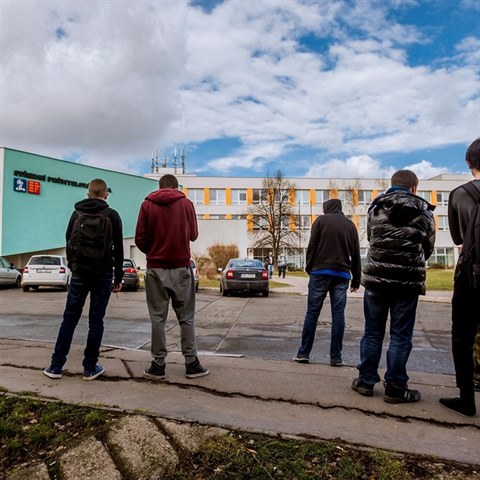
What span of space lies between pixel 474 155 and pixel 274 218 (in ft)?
163

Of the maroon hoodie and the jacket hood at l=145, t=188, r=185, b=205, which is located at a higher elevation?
the jacket hood at l=145, t=188, r=185, b=205

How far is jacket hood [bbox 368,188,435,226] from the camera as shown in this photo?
386 centimetres

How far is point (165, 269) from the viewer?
440cm

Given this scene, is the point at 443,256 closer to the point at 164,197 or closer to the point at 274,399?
the point at 164,197

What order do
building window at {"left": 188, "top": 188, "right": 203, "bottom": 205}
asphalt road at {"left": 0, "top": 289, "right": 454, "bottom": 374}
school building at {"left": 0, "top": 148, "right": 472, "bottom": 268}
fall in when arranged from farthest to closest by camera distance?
building window at {"left": 188, "top": 188, "right": 203, "bottom": 205} < school building at {"left": 0, "top": 148, "right": 472, "bottom": 268} < asphalt road at {"left": 0, "top": 289, "right": 454, "bottom": 374}

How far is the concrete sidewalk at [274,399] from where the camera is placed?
3.06 metres

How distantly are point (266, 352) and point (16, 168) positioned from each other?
1217 inches

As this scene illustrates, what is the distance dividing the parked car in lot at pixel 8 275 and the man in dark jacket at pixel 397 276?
66.8ft

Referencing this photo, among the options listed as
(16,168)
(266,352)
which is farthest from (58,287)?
(266,352)

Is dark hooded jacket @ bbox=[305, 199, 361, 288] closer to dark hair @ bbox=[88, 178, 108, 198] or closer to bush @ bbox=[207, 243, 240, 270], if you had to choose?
dark hair @ bbox=[88, 178, 108, 198]

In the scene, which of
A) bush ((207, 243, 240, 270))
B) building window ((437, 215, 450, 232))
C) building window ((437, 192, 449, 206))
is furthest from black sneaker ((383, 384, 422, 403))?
building window ((437, 192, 449, 206))

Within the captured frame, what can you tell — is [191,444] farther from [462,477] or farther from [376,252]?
[376,252]

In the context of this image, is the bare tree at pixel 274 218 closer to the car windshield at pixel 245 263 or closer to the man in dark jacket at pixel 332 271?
the car windshield at pixel 245 263

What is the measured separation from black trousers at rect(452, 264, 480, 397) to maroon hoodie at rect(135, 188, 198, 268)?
2.42 meters
